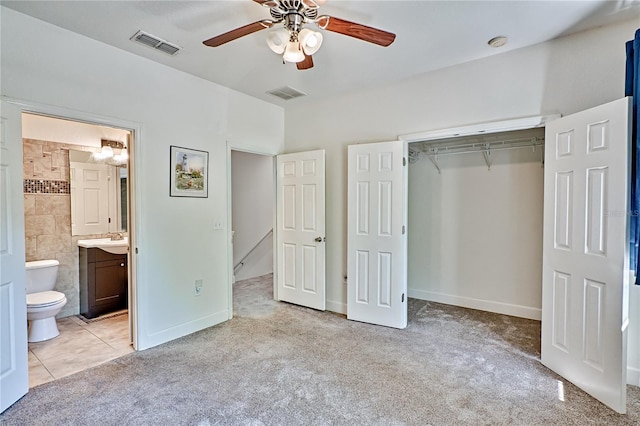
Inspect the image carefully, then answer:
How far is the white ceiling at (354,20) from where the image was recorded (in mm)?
2184

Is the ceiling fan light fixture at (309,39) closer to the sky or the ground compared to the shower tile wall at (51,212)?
closer to the sky

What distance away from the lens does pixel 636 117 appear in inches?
80.9

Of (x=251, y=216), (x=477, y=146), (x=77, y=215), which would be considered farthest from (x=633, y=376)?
(x=77, y=215)

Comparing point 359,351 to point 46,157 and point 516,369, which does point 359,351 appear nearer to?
point 516,369

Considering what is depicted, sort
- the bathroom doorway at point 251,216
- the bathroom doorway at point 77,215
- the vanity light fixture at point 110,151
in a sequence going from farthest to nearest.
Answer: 1. the bathroom doorway at point 251,216
2. the vanity light fixture at point 110,151
3. the bathroom doorway at point 77,215

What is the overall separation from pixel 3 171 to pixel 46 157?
1957mm

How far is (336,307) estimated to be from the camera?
13.3ft

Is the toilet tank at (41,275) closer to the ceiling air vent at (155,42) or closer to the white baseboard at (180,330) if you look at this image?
the white baseboard at (180,330)

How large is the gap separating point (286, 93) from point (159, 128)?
4.96 feet

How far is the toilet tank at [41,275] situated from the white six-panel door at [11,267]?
1.42m

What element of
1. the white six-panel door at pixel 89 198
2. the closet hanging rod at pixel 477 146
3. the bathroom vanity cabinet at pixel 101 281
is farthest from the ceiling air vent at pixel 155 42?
the closet hanging rod at pixel 477 146

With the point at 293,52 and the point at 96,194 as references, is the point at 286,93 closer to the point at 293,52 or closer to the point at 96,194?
the point at 293,52

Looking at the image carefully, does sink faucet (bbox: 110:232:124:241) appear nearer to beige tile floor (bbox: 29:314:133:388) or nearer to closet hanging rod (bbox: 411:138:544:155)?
beige tile floor (bbox: 29:314:133:388)

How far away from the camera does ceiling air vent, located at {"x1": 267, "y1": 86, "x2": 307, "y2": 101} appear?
3732 mm
